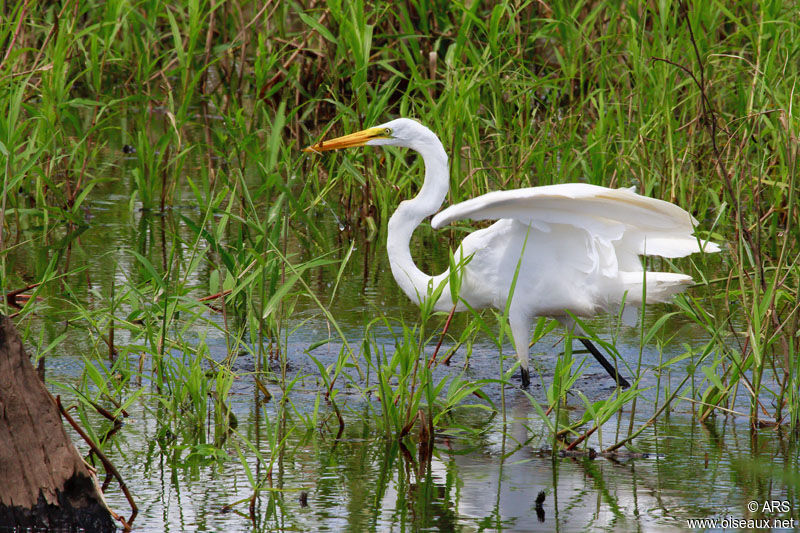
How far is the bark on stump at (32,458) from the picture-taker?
3016 mm

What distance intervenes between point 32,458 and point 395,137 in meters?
2.51

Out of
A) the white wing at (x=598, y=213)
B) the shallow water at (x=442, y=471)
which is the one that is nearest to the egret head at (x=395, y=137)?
the white wing at (x=598, y=213)

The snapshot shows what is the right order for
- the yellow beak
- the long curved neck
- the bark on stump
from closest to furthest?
1. the bark on stump
2. the long curved neck
3. the yellow beak

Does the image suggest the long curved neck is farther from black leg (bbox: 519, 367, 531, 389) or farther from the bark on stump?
the bark on stump

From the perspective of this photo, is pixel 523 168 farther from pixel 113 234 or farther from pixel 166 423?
pixel 166 423

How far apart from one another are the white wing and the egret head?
557 millimetres

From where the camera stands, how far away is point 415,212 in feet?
16.4

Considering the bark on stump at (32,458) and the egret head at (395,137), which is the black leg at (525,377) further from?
the bark on stump at (32,458)

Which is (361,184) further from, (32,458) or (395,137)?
(32,458)

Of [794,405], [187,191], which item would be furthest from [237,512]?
[187,191]

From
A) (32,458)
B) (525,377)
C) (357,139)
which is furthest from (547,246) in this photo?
(32,458)

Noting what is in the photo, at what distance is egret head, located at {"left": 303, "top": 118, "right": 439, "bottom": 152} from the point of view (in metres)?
5.01

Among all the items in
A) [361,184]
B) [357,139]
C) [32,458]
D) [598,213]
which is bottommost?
[32,458]

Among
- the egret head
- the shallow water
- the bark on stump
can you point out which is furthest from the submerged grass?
the bark on stump
